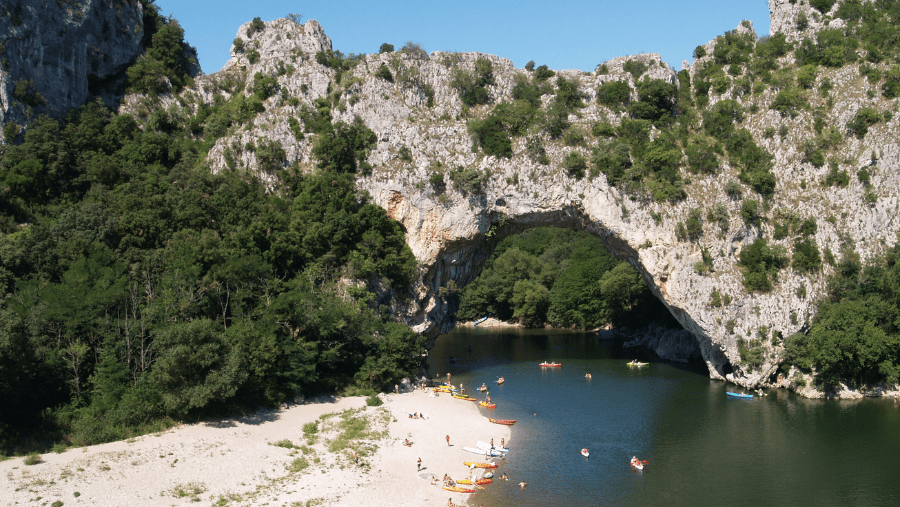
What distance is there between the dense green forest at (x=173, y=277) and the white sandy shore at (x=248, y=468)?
8.54ft

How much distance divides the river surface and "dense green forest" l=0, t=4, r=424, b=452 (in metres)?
13.8

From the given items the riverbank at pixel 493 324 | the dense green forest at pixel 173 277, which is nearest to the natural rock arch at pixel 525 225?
the dense green forest at pixel 173 277

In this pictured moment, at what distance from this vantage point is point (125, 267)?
4381cm

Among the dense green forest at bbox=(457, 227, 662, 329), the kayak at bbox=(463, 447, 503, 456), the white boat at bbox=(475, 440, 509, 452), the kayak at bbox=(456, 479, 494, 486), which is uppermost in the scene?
the dense green forest at bbox=(457, 227, 662, 329)

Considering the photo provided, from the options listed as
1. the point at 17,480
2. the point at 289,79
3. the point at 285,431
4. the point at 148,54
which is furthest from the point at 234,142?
the point at 17,480

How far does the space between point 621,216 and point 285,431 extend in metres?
33.5

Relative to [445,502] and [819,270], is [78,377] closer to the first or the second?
[445,502]

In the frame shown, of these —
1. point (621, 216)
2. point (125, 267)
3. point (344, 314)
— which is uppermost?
point (621, 216)

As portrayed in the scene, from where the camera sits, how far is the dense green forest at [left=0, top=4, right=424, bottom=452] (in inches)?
1430

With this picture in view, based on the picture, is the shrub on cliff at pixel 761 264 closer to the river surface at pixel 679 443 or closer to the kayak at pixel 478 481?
the river surface at pixel 679 443

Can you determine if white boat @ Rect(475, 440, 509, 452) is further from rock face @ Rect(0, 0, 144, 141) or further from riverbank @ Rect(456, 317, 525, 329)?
riverbank @ Rect(456, 317, 525, 329)

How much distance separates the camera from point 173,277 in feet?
145

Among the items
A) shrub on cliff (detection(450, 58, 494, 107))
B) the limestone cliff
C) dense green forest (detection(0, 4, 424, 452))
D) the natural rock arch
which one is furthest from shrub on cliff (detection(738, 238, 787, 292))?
shrub on cliff (detection(450, 58, 494, 107))

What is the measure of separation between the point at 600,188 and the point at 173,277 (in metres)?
36.1
